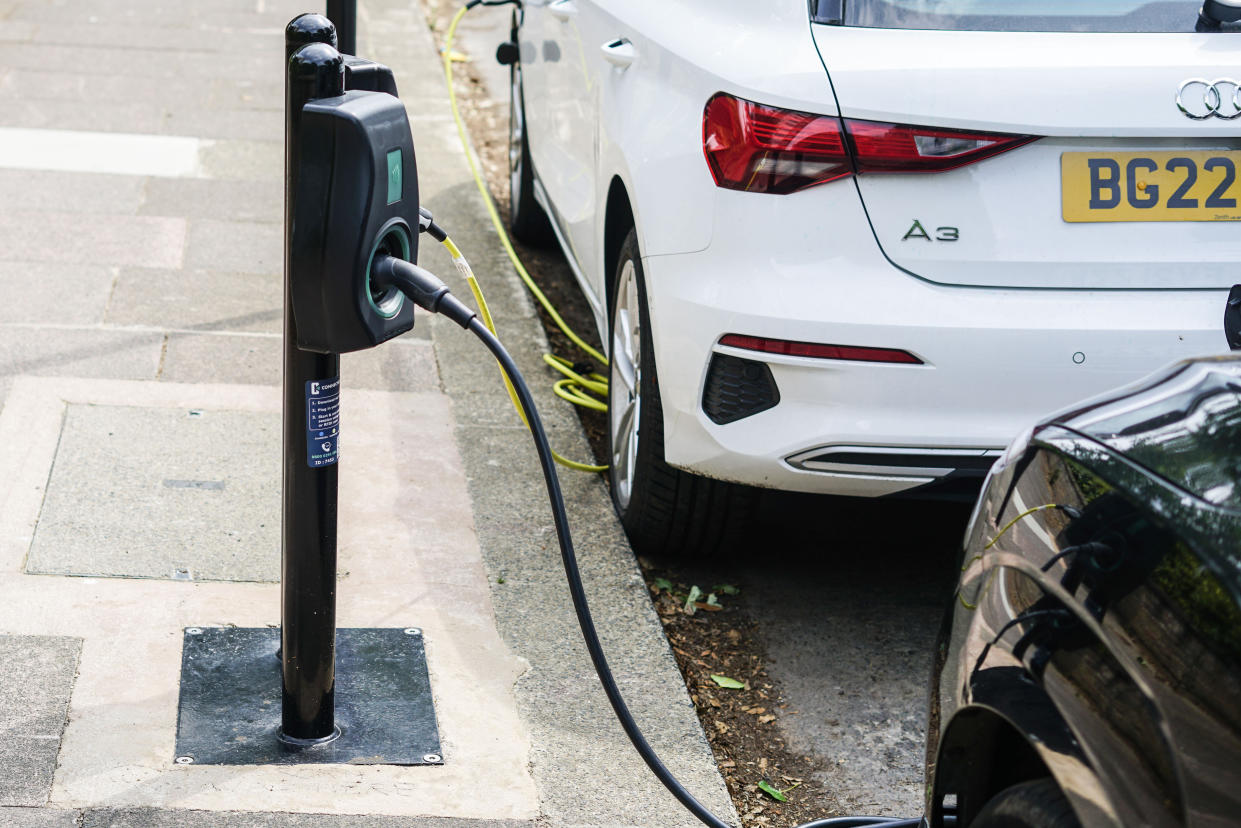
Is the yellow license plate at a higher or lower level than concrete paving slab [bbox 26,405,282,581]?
higher

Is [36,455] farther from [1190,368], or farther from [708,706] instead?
[1190,368]

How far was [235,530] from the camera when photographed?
12.5 ft

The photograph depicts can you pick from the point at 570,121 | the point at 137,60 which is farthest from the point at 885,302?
the point at 137,60

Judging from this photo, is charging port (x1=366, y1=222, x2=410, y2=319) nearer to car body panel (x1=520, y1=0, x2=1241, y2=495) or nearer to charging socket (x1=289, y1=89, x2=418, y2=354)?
charging socket (x1=289, y1=89, x2=418, y2=354)

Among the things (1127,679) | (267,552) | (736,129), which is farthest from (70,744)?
(1127,679)

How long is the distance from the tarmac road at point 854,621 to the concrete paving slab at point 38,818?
156 cm

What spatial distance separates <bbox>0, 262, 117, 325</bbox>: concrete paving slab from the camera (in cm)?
502

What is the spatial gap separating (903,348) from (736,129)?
595mm

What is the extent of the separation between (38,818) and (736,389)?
1.65 meters

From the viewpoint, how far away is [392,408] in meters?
4.68

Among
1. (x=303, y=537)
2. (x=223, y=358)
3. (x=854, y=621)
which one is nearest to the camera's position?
(x=303, y=537)

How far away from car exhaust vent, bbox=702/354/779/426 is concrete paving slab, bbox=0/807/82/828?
1560 mm

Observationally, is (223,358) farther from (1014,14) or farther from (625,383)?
(1014,14)

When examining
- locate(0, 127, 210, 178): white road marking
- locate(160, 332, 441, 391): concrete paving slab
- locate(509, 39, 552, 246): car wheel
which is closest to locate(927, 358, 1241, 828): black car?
locate(160, 332, 441, 391): concrete paving slab
